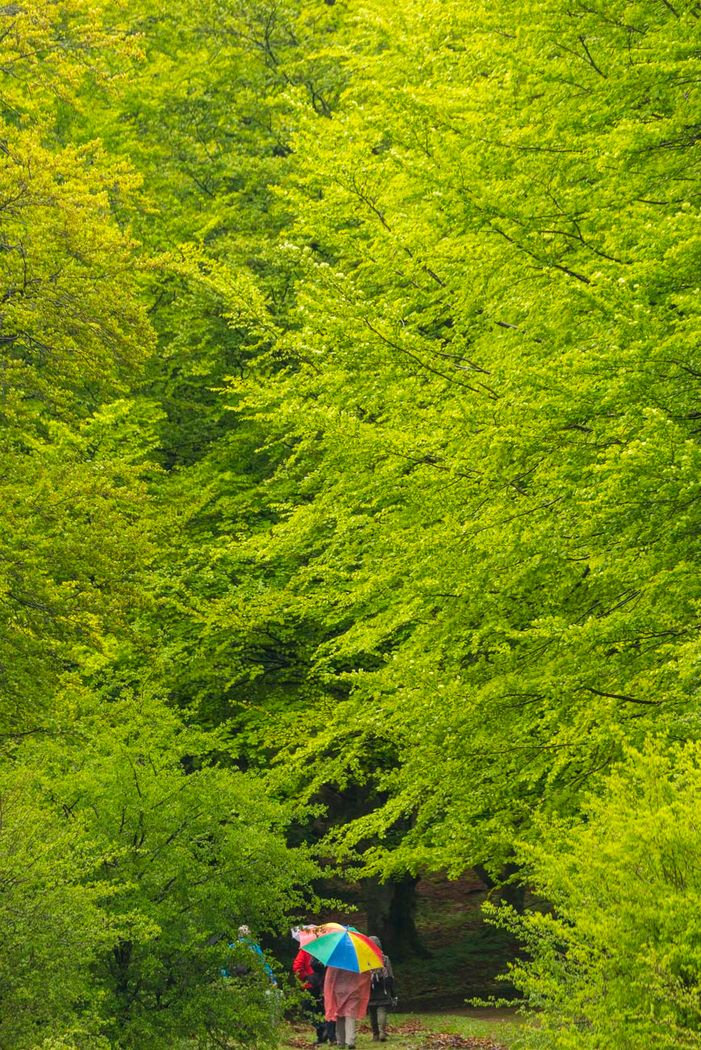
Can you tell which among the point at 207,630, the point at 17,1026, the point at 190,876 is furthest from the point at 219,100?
the point at 17,1026

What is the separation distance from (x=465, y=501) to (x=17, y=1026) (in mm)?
5330

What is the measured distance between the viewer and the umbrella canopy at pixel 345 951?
1514 centimetres

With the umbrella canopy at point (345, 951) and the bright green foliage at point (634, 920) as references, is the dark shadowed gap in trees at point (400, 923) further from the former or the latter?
the bright green foliage at point (634, 920)

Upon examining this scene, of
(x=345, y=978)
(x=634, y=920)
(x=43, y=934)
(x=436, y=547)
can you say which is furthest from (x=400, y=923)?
(x=634, y=920)

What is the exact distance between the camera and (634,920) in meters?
6.43

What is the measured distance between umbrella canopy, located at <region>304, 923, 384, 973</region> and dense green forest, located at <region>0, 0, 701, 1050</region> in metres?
1.45

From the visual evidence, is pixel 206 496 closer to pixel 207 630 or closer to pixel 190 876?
pixel 207 630

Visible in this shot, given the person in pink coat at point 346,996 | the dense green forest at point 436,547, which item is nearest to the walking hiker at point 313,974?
the person in pink coat at point 346,996

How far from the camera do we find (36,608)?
50.5ft

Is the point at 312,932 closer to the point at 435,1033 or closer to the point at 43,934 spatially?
the point at 435,1033

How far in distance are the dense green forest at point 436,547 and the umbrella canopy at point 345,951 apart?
1445 millimetres

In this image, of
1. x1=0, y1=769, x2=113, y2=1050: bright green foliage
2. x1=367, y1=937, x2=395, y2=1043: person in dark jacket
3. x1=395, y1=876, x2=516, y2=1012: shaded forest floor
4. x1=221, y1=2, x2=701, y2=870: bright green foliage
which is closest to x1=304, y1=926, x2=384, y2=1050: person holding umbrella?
x1=367, y1=937, x2=395, y2=1043: person in dark jacket

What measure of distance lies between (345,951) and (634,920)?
9.43 meters

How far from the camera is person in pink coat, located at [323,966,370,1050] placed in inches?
619
